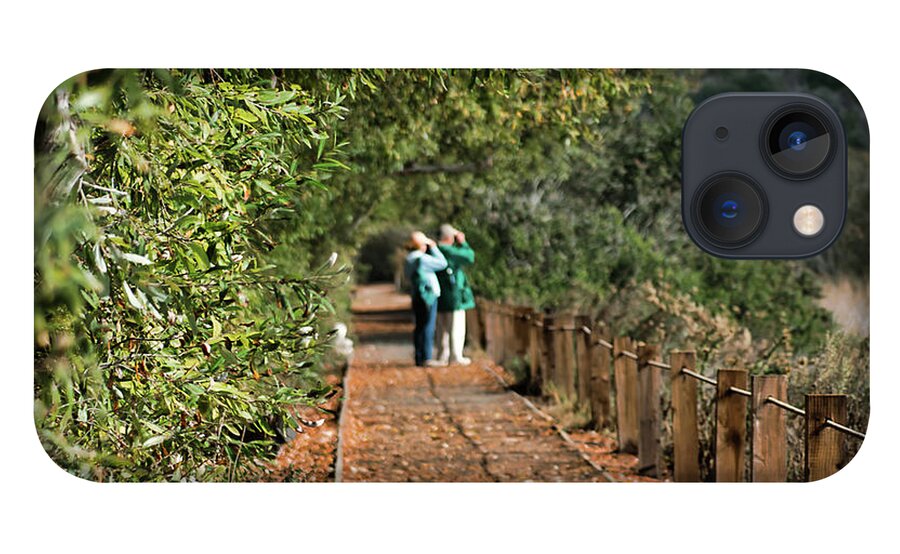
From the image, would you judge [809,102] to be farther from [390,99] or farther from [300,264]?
[300,264]

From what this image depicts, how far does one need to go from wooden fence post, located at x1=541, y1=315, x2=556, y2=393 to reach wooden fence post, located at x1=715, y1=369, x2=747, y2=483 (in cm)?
141

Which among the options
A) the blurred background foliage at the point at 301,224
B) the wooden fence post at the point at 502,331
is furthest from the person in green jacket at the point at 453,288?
the wooden fence post at the point at 502,331

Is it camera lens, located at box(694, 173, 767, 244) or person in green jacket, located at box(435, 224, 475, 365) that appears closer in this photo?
camera lens, located at box(694, 173, 767, 244)

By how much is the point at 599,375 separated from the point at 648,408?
675mm

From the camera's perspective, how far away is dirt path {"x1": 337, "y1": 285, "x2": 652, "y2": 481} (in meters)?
6.38

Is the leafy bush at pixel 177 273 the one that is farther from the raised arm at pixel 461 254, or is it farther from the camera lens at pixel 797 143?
the camera lens at pixel 797 143

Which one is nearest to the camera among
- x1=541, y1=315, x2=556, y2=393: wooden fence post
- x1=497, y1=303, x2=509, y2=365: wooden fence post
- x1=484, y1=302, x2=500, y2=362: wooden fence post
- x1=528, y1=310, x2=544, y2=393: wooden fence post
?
x1=484, y1=302, x2=500, y2=362: wooden fence post

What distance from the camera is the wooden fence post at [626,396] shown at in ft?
25.4

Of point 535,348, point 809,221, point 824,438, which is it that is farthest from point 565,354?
point 809,221

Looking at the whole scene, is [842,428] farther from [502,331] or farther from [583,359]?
[583,359]

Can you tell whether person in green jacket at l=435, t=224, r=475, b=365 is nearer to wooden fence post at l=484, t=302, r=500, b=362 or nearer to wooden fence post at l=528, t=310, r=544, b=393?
wooden fence post at l=484, t=302, r=500, b=362

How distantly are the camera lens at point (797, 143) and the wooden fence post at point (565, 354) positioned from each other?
255 centimetres

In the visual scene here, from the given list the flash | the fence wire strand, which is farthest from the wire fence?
the flash

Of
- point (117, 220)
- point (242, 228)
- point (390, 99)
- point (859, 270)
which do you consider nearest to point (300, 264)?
point (242, 228)
